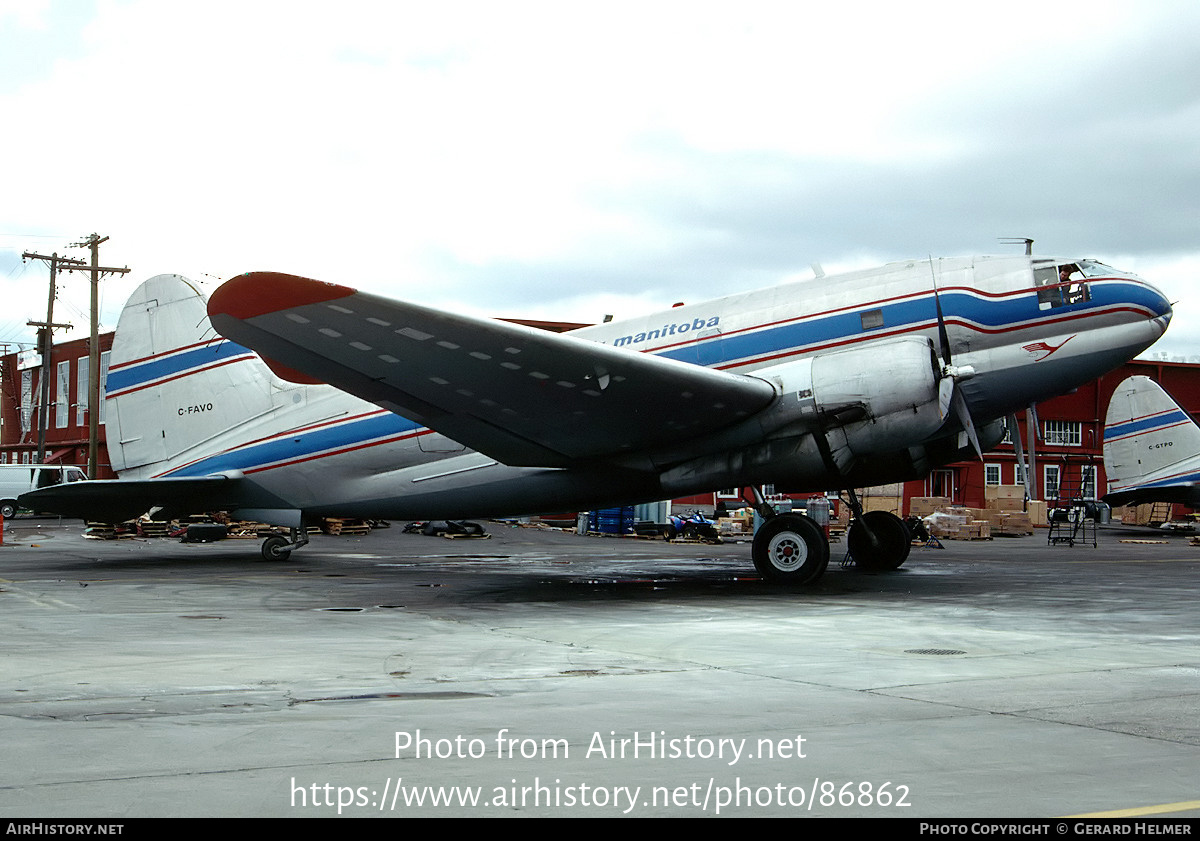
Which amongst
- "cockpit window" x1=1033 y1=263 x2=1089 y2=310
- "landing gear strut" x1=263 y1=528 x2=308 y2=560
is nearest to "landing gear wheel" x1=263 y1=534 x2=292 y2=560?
"landing gear strut" x1=263 y1=528 x2=308 y2=560

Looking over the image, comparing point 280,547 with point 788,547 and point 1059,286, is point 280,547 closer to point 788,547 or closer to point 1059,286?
point 788,547

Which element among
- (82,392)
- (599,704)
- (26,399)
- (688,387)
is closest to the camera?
(599,704)

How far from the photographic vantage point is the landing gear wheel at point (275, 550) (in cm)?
2319

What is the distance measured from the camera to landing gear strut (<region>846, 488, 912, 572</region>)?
68.1 ft

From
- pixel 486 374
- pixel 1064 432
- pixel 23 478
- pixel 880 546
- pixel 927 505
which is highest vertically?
pixel 1064 432

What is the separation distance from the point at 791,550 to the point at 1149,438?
103 ft

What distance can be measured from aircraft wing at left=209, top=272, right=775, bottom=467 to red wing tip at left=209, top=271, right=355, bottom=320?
0.05 ft

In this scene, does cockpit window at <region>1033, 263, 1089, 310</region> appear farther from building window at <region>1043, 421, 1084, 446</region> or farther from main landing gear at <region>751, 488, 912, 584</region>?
building window at <region>1043, 421, 1084, 446</region>

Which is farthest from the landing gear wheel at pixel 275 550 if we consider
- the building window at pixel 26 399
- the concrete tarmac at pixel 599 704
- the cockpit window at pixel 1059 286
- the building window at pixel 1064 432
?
the building window at pixel 26 399

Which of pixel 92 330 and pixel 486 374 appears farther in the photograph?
pixel 92 330

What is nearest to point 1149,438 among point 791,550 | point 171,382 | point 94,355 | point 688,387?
point 791,550

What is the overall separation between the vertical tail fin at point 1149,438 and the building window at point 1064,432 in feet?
80.5

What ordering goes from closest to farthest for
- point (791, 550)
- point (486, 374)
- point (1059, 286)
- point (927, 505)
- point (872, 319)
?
point (486, 374)
point (1059, 286)
point (791, 550)
point (872, 319)
point (927, 505)

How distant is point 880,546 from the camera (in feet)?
68.1
